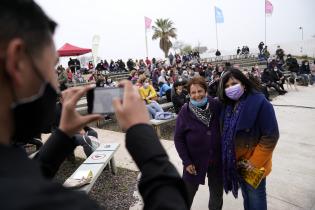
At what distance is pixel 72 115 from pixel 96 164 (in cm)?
392

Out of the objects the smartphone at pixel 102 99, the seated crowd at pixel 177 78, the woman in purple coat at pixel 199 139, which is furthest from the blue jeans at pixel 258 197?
the smartphone at pixel 102 99

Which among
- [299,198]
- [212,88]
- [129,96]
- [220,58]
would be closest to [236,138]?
[299,198]

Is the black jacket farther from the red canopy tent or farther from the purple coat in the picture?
the red canopy tent

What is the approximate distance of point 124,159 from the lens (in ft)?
22.0

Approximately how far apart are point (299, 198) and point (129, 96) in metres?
4.19

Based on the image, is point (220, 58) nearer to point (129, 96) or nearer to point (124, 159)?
point (124, 159)

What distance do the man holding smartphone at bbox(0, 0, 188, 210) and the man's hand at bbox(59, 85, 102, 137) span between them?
0.17 m

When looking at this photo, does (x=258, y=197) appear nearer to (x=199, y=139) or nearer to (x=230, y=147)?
(x=230, y=147)

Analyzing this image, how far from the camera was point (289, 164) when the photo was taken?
5.82 m

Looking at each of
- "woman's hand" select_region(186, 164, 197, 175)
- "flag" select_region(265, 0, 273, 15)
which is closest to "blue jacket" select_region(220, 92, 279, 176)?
"woman's hand" select_region(186, 164, 197, 175)

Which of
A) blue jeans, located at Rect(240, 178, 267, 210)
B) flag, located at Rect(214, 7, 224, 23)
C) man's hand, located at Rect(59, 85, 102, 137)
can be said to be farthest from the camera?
flag, located at Rect(214, 7, 224, 23)

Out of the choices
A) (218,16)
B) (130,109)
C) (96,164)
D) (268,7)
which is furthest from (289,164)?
(218,16)

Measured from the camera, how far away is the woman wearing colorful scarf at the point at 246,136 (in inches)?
120

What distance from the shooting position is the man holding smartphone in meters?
0.64
